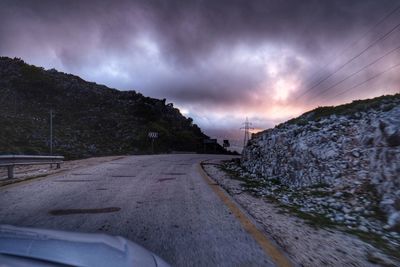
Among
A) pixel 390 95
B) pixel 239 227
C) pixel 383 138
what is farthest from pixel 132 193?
pixel 390 95

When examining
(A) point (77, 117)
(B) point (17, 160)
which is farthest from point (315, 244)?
(A) point (77, 117)

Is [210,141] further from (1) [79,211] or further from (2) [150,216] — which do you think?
(2) [150,216]

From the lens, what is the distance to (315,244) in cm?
534

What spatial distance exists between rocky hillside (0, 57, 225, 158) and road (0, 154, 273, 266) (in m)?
23.1

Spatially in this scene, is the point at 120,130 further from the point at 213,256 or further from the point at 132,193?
the point at 213,256

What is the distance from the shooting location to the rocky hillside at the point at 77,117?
131ft

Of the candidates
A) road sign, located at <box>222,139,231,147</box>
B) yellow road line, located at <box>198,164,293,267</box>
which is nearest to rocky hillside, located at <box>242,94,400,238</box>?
yellow road line, located at <box>198,164,293,267</box>

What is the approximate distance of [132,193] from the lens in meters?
9.37

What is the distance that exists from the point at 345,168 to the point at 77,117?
47.4 meters

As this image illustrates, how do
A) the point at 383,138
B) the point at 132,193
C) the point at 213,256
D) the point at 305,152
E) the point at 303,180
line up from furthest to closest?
the point at 305,152
the point at 303,180
the point at 383,138
the point at 132,193
the point at 213,256

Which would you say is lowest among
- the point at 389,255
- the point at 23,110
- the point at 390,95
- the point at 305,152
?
the point at 389,255

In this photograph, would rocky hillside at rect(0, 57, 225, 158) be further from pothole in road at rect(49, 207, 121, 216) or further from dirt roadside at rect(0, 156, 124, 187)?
pothole in road at rect(49, 207, 121, 216)

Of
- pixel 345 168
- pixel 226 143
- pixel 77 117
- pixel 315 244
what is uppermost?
pixel 77 117

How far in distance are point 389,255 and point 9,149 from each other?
3035cm
